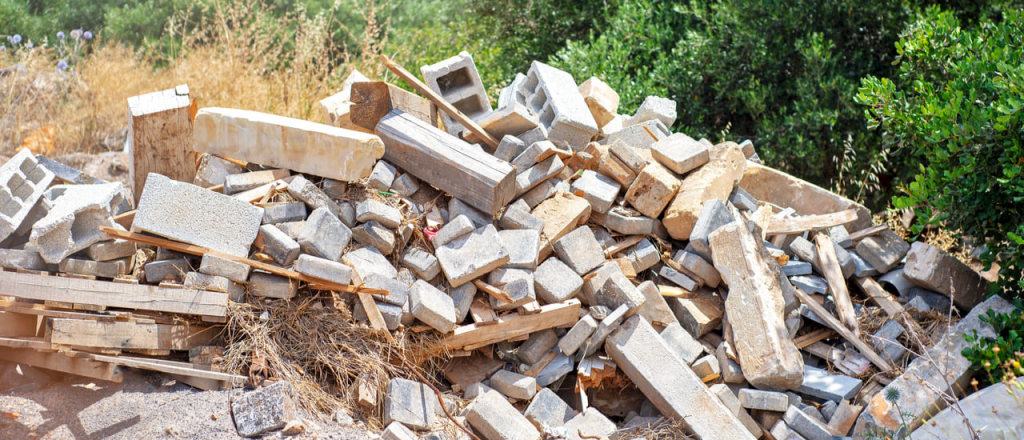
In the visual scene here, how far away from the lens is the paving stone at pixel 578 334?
4.13 meters

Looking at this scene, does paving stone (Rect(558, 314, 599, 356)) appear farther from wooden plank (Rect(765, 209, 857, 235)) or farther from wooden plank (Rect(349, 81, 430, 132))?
wooden plank (Rect(349, 81, 430, 132))

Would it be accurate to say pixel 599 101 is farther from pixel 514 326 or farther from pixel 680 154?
pixel 514 326

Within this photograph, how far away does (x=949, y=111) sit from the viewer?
400cm

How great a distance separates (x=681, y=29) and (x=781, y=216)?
405 cm

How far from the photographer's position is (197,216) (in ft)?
12.5

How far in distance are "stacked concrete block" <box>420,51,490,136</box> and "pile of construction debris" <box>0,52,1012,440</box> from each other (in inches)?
0.9

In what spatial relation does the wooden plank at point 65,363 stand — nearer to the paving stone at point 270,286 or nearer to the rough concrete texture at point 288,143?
the paving stone at point 270,286

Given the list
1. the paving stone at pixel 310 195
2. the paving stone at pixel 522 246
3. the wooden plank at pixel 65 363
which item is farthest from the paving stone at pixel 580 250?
the wooden plank at pixel 65 363

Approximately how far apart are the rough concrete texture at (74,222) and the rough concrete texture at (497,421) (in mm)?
2309

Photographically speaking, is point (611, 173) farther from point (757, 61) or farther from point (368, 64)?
point (368, 64)

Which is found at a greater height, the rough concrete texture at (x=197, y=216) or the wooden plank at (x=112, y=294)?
the rough concrete texture at (x=197, y=216)

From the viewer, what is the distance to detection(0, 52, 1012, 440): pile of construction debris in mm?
3643

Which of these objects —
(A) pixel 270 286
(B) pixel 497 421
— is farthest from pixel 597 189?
(A) pixel 270 286

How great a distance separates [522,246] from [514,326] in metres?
0.54
